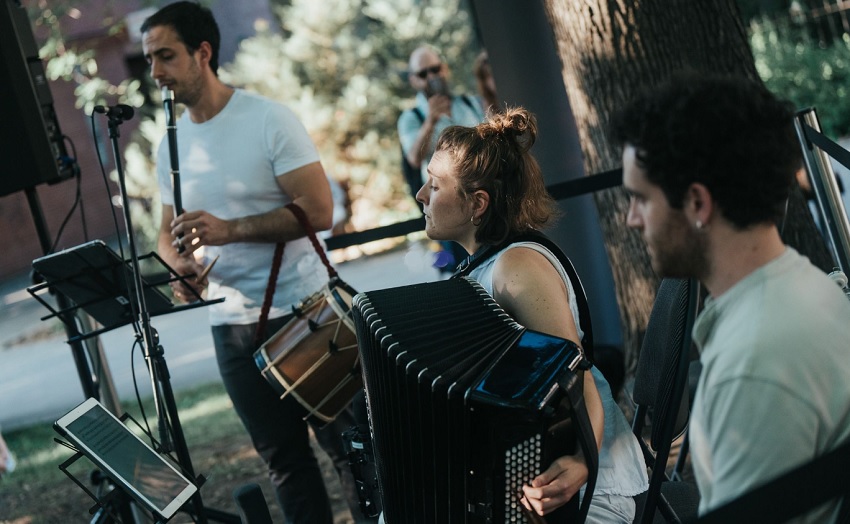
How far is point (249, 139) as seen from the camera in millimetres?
3621

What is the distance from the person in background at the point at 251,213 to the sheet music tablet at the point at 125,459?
31.6 inches

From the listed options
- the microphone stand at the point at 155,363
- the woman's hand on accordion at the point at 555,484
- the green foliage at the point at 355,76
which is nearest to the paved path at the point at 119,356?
the green foliage at the point at 355,76

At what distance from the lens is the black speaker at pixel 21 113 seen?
3.74m

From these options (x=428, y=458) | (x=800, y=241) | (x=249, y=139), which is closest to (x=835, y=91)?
(x=800, y=241)

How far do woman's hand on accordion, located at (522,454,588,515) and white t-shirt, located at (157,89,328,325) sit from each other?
68.3 inches

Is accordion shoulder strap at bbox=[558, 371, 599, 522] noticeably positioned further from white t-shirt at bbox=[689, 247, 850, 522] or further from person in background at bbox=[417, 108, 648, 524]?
white t-shirt at bbox=[689, 247, 850, 522]

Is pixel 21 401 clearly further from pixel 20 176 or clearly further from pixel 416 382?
pixel 416 382

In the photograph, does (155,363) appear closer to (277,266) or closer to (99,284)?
(99,284)

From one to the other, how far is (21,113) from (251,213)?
3.25 ft

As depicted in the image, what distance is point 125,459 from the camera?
276 cm

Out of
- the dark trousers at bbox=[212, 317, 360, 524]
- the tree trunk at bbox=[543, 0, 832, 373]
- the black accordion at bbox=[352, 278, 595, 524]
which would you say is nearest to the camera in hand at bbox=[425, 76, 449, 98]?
the tree trunk at bbox=[543, 0, 832, 373]

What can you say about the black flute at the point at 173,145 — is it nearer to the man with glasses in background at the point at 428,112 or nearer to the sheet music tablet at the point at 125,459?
the sheet music tablet at the point at 125,459

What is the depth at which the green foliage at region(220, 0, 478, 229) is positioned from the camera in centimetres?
1420

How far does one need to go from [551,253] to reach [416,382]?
1.74 ft
